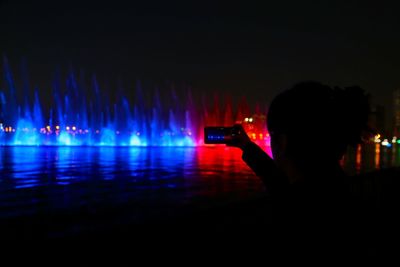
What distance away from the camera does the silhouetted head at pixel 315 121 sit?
3.86 ft

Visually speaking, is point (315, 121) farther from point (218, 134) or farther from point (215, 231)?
point (215, 231)

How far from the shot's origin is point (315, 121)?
3.85 feet

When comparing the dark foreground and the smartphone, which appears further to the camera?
the smartphone

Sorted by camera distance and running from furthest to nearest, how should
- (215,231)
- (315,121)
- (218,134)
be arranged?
(215,231) → (218,134) → (315,121)

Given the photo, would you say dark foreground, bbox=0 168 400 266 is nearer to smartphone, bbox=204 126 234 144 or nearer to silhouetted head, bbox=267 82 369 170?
silhouetted head, bbox=267 82 369 170

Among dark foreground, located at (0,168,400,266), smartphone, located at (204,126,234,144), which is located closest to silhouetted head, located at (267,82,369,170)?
dark foreground, located at (0,168,400,266)

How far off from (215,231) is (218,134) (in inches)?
86.9

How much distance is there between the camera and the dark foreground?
3.55 feet

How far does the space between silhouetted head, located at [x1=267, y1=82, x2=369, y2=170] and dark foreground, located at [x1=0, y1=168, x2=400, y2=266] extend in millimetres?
205

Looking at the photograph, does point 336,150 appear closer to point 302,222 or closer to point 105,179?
point 302,222

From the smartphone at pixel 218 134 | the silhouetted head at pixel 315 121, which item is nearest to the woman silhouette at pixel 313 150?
the silhouetted head at pixel 315 121

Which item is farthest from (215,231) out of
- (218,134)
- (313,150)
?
(313,150)

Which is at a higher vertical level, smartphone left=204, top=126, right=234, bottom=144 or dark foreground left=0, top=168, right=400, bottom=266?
smartphone left=204, top=126, right=234, bottom=144

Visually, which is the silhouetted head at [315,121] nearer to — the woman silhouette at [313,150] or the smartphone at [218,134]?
the woman silhouette at [313,150]
